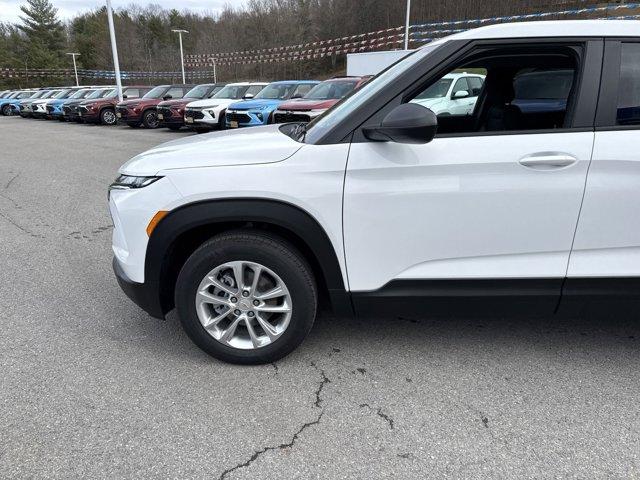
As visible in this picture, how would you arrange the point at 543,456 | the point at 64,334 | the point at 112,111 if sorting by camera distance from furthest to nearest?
the point at 112,111 → the point at 64,334 → the point at 543,456

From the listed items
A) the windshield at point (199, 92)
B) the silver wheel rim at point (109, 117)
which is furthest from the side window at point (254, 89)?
the silver wheel rim at point (109, 117)

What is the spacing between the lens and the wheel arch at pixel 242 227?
94.7 inches

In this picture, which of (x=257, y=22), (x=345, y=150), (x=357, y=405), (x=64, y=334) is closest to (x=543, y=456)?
(x=357, y=405)

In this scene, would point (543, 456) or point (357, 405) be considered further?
point (357, 405)

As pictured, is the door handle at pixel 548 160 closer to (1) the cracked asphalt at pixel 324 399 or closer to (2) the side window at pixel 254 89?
(1) the cracked asphalt at pixel 324 399

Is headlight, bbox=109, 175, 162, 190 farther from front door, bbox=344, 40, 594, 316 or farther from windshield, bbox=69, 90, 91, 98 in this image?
windshield, bbox=69, 90, 91, 98

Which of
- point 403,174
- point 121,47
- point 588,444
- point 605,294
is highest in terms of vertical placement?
point 121,47

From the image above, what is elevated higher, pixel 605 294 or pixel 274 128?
pixel 274 128

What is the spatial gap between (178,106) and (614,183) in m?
15.3

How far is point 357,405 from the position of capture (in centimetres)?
239

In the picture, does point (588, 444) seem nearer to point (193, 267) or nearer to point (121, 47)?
point (193, 267)

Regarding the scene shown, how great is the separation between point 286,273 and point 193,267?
51 centimetres

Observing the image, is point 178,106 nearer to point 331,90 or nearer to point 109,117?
point 331,90

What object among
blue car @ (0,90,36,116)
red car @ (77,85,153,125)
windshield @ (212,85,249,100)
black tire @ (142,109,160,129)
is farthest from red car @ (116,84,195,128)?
blue car @ (0,90,36,116)
